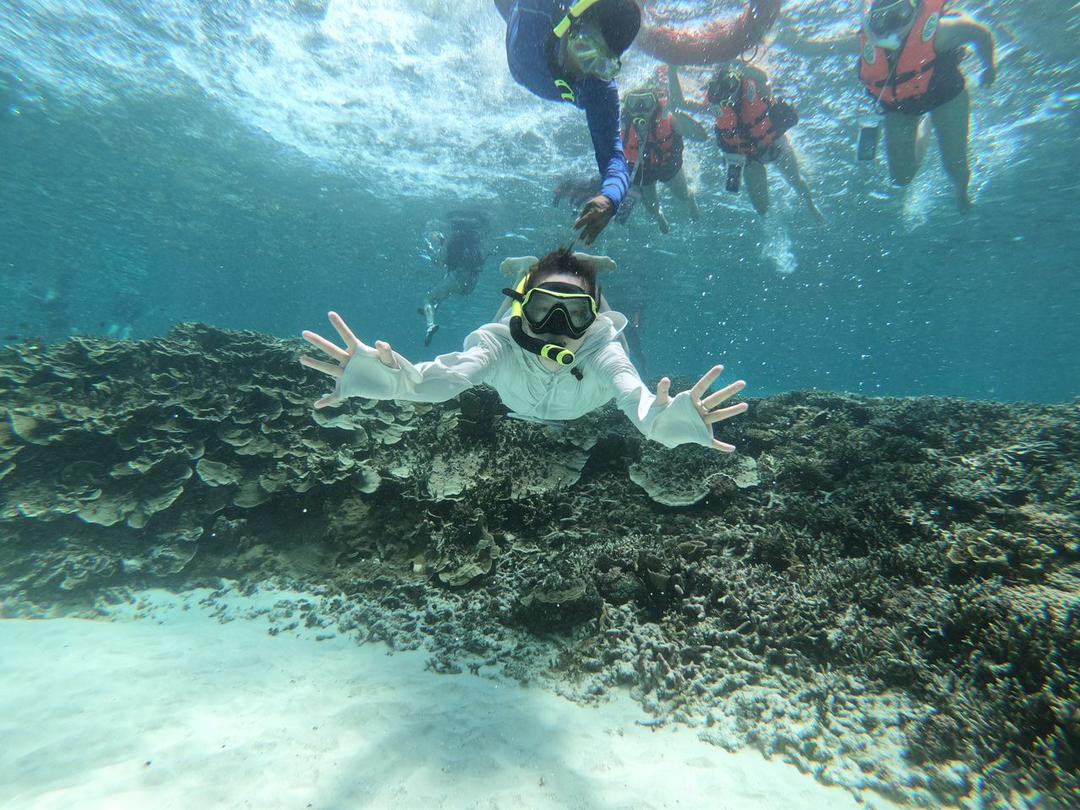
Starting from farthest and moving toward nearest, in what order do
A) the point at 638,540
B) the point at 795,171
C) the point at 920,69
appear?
the point at 795,171 < the point at 920,69 < the point at 638,540

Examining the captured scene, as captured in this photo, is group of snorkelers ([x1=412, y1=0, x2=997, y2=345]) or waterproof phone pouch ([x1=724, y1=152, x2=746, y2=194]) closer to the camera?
group of snorkelers ([x1=412, y1=0, x2=997, y2=345])

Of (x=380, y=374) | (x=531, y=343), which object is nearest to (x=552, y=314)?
(x=531, y=343)

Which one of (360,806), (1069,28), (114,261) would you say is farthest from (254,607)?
(114,261)

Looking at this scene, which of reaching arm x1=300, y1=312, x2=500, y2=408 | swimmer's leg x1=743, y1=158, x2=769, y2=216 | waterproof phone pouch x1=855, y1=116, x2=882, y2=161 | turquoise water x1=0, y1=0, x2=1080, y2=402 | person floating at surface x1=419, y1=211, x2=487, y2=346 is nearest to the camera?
reaching arm x1=300, y1=312, x2=500, y2=408

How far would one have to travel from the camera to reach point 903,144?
11.1m

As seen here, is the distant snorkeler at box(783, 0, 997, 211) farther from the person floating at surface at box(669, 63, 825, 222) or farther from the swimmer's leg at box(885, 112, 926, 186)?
the person floating at surface at box(669, 63, 825, 222)

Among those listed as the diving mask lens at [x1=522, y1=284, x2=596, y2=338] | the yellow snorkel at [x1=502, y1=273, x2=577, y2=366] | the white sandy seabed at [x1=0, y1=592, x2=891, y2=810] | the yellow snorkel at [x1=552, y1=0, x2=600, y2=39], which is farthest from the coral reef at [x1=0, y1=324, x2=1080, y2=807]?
the yellow snorkel at [x1=552, y1=0, x2=600, y2=39]

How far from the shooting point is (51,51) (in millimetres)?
17562

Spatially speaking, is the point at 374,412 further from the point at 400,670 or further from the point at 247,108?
the point at 247,108

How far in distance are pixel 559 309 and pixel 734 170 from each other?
10.6 meters

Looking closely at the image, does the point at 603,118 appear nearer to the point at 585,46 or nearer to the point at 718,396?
the point at 585,46

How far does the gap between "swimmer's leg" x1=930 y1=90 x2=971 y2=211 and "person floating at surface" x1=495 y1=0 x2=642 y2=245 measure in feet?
33.3

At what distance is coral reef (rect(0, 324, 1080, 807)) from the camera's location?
2.99 metres

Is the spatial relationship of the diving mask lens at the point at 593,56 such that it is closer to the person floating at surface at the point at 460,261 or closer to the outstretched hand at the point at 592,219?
the outstretched hand at the point at 592,219
